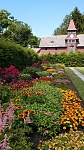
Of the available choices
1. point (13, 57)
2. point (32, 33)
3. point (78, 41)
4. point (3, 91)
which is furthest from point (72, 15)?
point (3, 91)

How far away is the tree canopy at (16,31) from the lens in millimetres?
53325

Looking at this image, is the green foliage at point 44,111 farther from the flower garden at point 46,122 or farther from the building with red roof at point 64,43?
the building with red roof at point 64,43

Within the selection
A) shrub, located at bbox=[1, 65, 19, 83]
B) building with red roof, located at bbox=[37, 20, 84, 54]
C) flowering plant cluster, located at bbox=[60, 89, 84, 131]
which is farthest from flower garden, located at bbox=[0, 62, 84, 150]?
building with red roof, located at bbox=[37, 20, 84, 54]

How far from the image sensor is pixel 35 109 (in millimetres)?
5387

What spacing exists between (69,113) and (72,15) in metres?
75.8

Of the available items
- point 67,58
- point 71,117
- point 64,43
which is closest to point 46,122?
point 71,117

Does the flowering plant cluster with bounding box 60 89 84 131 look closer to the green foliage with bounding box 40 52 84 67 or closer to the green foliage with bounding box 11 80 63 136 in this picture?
the green foliage with bounding box 11 80 63 136

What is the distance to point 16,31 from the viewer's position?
61250 mm

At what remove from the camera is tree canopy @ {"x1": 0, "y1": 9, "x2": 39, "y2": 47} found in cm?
5333

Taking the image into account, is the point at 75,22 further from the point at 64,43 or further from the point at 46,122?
the point at 46,122

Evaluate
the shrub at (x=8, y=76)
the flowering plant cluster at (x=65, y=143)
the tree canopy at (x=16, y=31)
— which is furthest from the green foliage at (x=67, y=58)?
the flowering plant cluster at (x=65, y=143)

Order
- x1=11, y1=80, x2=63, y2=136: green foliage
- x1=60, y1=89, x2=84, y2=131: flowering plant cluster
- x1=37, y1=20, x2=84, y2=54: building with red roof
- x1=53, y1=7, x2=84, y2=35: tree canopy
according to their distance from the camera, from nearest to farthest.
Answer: x1=11, y1=80, x2=63, y2=136: green foliage < x1=60, y1=89, x2=84, y2=131: flowering plant cluster < x1=37, y1=20, x2=84, y2=54: building with red roof < x1=53, y1=7, x2=84, y2=35: tree canopy

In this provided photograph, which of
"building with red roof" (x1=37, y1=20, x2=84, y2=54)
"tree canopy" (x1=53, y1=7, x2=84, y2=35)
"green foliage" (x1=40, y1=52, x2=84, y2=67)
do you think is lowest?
"green foliage" (x1=40, y1=52, x2=84, y2=67)

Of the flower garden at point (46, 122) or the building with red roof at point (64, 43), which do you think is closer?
the flower garden at point (46, 122)
